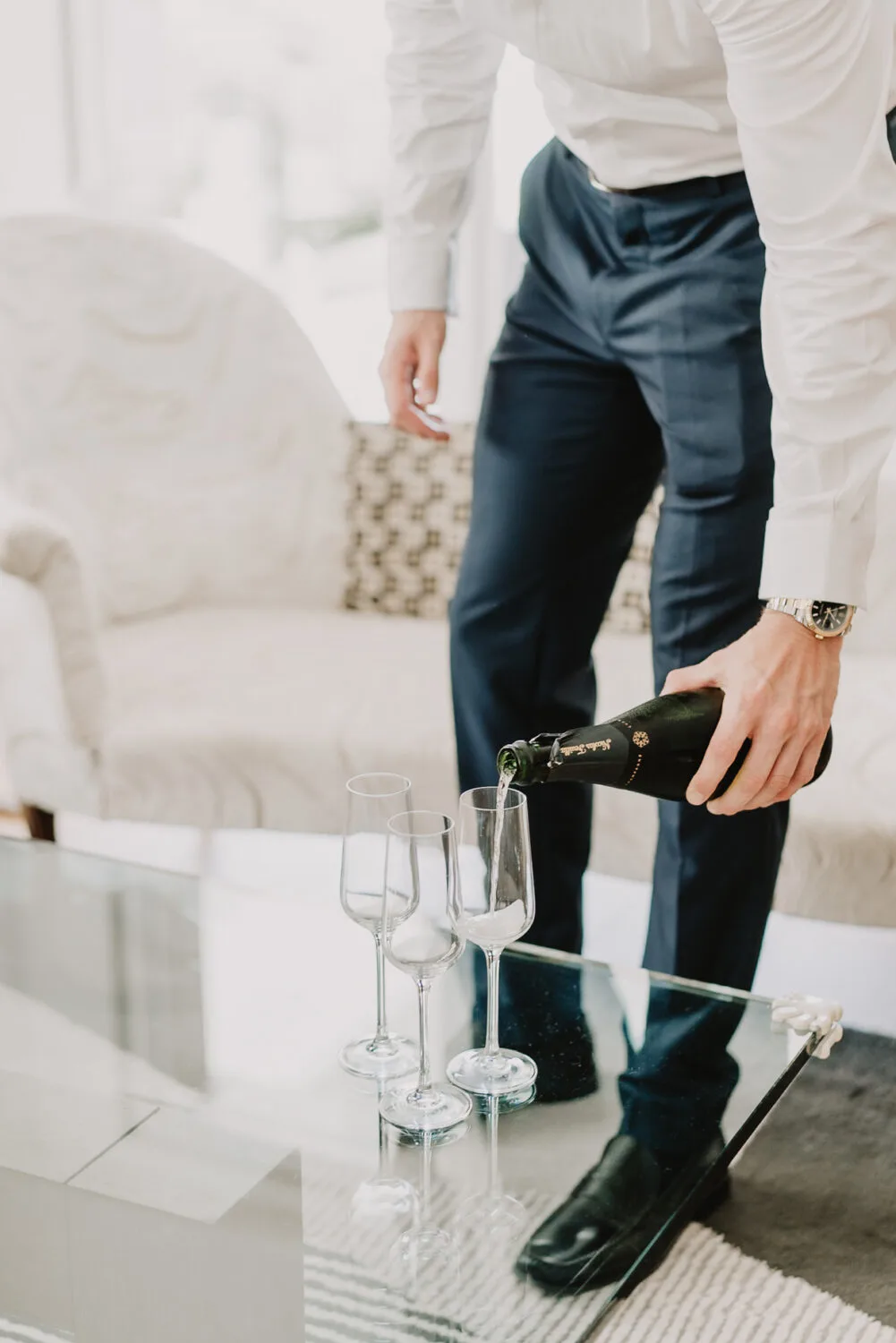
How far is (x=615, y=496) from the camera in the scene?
4.83ft

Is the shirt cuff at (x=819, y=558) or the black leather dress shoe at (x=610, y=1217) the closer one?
the black leather dress shoe at (x=610, y=1217)

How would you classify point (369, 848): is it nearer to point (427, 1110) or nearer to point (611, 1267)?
point (427, 1110)

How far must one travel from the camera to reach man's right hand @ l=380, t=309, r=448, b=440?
160 cm

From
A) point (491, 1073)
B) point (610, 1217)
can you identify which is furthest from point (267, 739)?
point (610, 1217)

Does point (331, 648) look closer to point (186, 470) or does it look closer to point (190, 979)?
point (186, 470)

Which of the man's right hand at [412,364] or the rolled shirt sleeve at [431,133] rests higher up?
the rolled shirt sleeve at [431,133]

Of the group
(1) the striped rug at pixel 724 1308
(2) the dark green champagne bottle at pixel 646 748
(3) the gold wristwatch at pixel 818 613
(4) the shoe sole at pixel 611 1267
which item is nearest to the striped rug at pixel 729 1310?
(1) the striped rug at pixel 724 1308

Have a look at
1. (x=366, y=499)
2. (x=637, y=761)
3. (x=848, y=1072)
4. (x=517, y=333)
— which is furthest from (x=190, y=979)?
(x=366, y=499)

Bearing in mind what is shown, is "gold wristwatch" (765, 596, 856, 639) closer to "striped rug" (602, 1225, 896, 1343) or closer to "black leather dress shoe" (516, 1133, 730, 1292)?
"black leather dress shoe" (516, 1133, 730, 1292)

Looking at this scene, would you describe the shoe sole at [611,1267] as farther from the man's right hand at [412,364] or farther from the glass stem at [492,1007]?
the man's right hand at [412,364]

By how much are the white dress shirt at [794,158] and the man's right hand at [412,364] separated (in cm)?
32

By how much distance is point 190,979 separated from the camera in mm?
Answer: 1249

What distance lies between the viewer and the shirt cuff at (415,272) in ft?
5.23

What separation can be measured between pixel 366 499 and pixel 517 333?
81cm
